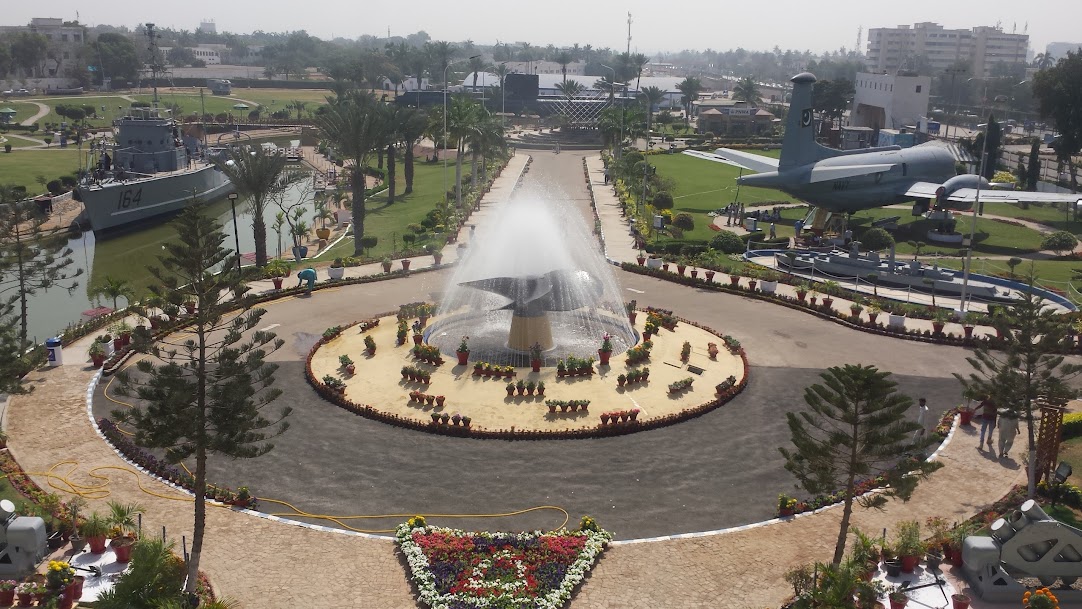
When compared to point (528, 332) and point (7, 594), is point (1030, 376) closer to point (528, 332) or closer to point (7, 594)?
point (528, 332)

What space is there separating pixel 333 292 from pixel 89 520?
23380 mm

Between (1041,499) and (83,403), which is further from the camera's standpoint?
(83,403)

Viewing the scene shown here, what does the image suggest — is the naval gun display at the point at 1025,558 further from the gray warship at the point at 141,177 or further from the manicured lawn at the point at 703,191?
the gray warship at the point at 141,177

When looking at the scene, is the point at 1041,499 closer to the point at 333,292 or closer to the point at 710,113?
the point at 333,292

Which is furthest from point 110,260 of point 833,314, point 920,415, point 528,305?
→ point 920,415

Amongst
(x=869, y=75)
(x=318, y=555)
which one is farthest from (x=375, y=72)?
(x=318, y=555)

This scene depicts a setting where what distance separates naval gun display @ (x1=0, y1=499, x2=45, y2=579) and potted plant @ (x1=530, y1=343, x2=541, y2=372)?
16962mm

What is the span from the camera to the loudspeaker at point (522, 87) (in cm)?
15725

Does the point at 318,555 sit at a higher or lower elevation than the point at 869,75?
lower

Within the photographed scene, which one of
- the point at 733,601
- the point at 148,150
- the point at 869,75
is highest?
the point at 869,75

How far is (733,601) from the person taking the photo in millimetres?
18797

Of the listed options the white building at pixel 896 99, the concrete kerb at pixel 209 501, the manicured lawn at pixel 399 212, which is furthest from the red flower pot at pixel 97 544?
the white building at pixel 896 99

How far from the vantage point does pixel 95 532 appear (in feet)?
65.3

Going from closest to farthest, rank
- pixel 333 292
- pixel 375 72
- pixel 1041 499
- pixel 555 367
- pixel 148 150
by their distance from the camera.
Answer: pixel 1041 499, pixel 555 367, pixel 333 292, pixel 148 150, pixel 375 72
